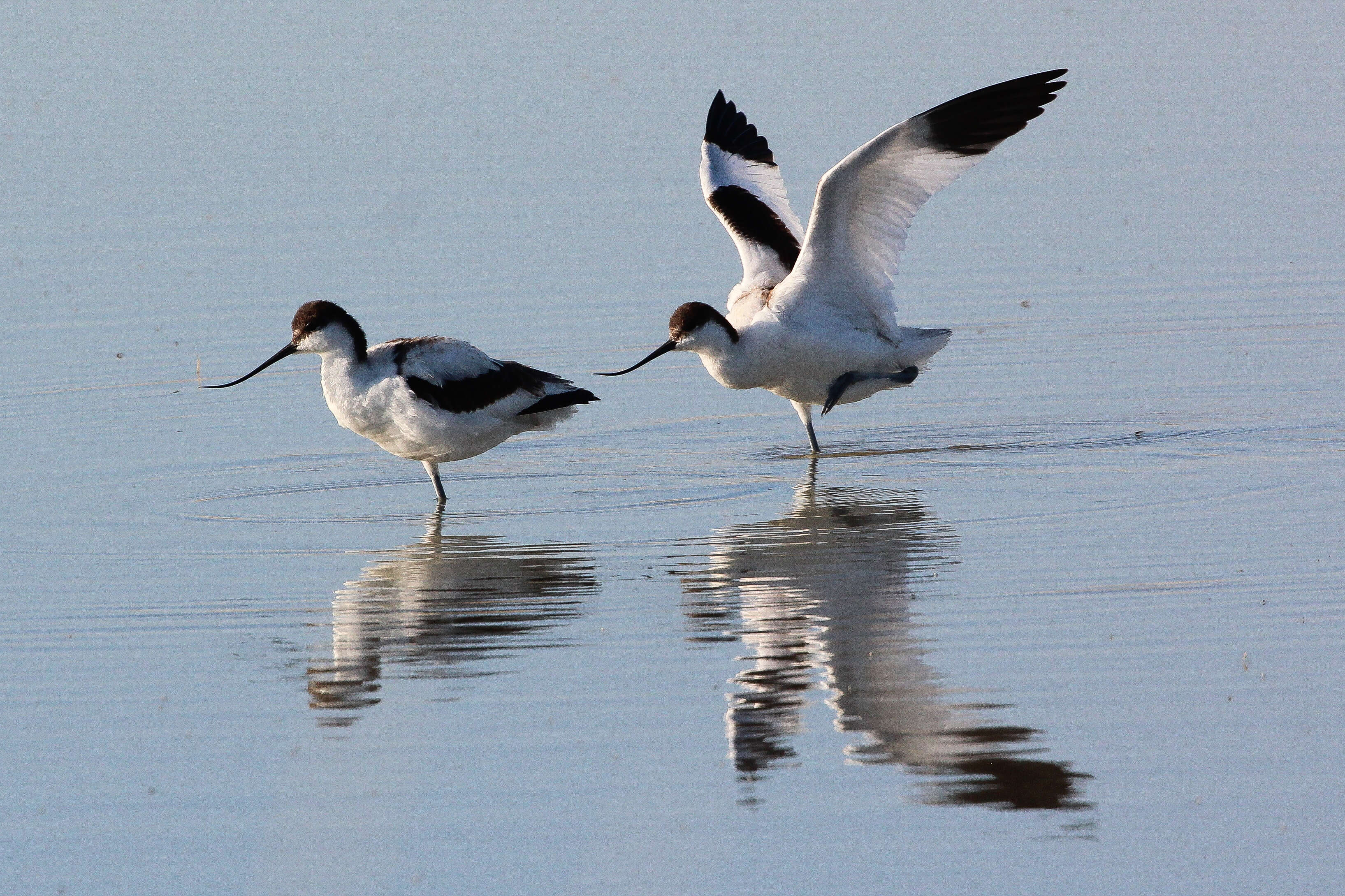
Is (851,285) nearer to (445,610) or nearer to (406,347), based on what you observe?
(406,347)

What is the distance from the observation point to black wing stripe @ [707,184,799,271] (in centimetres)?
1164

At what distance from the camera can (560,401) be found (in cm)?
991

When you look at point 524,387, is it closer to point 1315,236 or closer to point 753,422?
point 753,422

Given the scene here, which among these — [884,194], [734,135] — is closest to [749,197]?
[734,135]

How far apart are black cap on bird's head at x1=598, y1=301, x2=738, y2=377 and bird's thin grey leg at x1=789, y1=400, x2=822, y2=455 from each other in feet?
2.78

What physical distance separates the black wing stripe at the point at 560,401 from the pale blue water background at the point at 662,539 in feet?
1.57

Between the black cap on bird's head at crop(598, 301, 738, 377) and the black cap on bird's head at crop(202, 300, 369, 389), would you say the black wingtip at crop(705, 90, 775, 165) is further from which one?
the black cap on bird's head at crop(202, 300, 369, 389)

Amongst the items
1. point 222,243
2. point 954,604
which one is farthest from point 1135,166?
point 954,604

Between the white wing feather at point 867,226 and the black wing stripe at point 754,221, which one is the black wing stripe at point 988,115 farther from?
the black wing stripe at point 754,221

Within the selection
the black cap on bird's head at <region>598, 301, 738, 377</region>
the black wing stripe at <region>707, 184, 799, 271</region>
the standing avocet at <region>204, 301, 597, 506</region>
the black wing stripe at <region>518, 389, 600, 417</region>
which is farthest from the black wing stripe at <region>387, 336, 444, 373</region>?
the black wing stripe at <region>707, 184, 799, 271</region>

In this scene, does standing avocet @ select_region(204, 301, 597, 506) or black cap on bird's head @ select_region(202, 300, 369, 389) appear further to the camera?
black cap on bird's head @ select_region(202, 300, 369, 389)

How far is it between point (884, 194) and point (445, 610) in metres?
3.57

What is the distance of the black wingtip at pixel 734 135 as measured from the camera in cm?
1274

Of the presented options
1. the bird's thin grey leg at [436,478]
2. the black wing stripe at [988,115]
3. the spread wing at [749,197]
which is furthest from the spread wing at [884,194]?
the bird's thin grey leg at [436,478]
